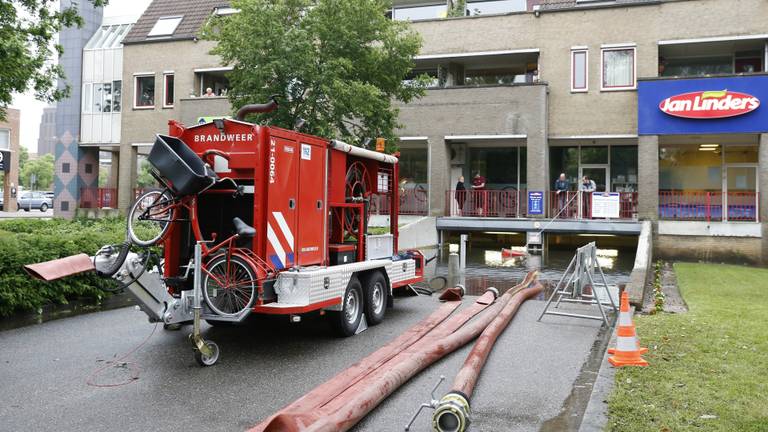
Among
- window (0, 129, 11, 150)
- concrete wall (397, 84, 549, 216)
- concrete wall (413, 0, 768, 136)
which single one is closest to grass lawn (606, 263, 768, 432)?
concrete wall (397, 84, 549, 216)

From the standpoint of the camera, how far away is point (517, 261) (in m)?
19.1

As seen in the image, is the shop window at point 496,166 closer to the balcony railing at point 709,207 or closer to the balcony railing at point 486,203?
the balcony railing at point 486,203

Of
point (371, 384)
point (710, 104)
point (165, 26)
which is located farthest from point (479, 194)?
point (371, 384)

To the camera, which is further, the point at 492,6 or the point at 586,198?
the point at 492,6

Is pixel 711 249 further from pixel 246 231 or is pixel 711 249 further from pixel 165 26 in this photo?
pixel 165 26

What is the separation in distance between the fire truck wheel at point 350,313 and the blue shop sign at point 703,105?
1615 centimetres

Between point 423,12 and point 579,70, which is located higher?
point 423,12

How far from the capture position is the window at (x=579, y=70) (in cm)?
2322

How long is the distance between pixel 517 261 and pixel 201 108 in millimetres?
14726

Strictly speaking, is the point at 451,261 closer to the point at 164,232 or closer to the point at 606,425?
the point at 164,232

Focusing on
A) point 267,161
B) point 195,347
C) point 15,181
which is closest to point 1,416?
point 195,347

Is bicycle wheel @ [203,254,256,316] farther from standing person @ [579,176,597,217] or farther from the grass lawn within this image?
standing person @ [579,176,597,217]

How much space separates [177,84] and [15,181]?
133 ft

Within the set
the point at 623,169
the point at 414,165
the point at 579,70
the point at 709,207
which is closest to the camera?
the point at 709,207
